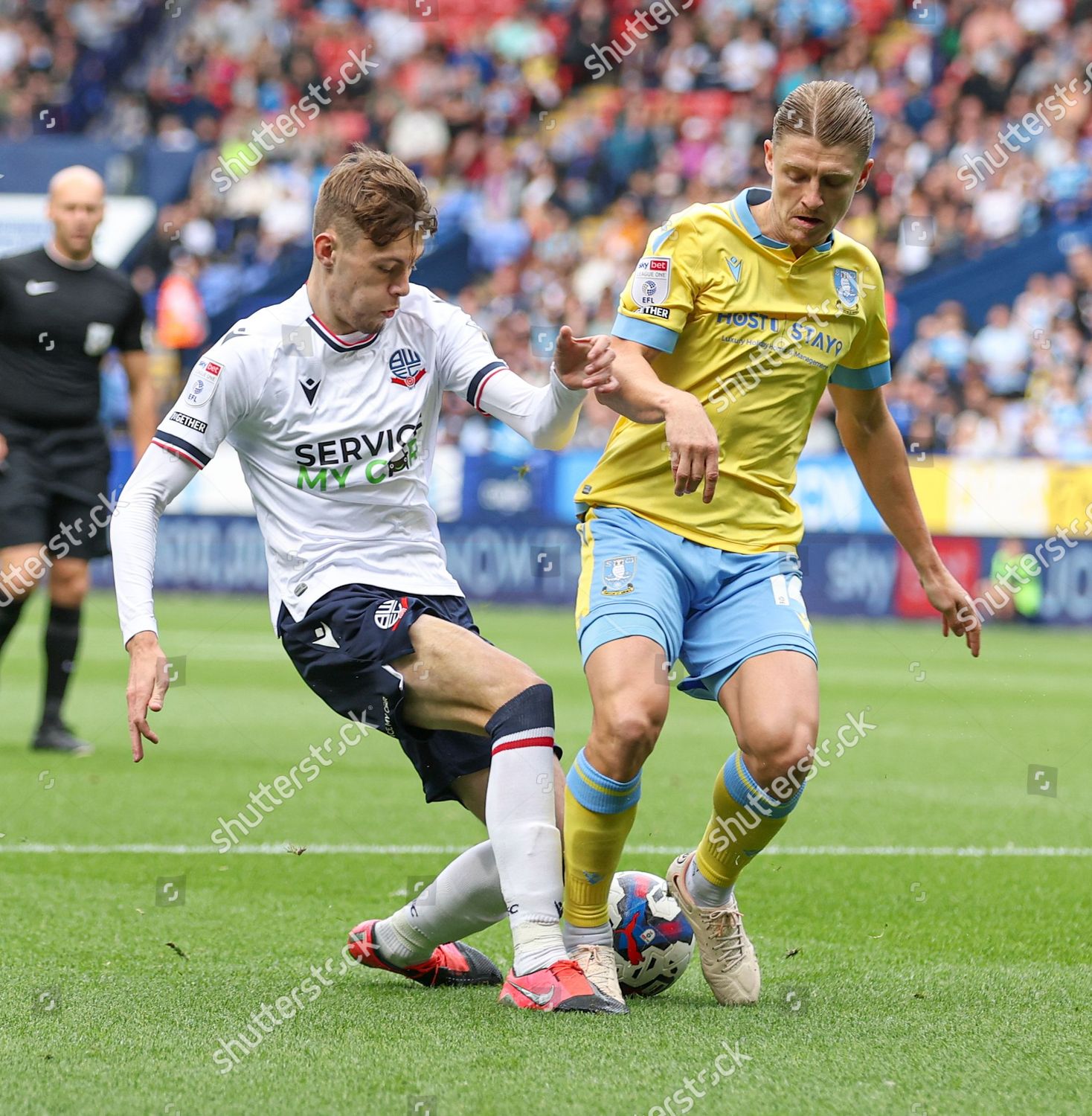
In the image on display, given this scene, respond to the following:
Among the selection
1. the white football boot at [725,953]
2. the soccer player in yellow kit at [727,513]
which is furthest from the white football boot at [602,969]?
the white football boot at [725,953]

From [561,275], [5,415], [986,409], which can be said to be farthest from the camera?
[561,275]

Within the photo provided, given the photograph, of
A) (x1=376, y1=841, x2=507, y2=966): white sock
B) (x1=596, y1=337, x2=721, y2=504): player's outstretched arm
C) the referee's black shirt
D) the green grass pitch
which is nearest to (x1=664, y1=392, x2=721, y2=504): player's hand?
(x1=596, y1=337, x2=721, y2=504): player's outstretched arm

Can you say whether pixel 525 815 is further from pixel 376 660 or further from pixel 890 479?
pixel 890 479

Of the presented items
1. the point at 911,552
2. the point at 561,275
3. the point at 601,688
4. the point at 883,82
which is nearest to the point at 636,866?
the point at 911,552

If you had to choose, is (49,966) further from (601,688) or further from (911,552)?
(911,552)

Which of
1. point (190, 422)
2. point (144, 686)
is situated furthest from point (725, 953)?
point (190, 422)

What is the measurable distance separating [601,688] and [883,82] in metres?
19.7

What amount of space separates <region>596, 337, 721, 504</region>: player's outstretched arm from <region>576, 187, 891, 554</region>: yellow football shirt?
148 mm

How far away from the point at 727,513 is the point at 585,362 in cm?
62

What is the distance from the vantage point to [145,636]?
374 cm

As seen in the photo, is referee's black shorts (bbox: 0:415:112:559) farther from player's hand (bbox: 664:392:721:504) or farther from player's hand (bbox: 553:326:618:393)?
player's hand (bbox: 664:392:721:504)

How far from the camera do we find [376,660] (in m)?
3.94

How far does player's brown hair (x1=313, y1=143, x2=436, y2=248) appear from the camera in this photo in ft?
12.8

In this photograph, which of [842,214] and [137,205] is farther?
[137,205]
